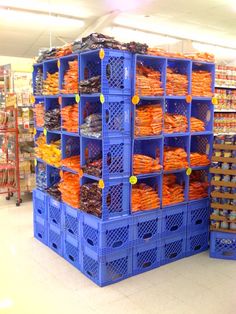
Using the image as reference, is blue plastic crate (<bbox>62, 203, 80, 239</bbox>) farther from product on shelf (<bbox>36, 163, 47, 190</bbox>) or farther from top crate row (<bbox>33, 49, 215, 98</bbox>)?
top crate row (<bbox>33, 49, 215, 98</bbox>)

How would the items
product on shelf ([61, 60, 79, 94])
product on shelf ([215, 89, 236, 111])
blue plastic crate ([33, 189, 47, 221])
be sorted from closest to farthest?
1. product on shelf ([61, 60, 79, 94])
2. blue plastic crate ([33, 189, 47, 221])
3. product on shelf ([215, 89, 236, 111])

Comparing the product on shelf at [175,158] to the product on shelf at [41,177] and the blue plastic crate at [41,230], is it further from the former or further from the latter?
the blue plastic crate at [41,230]

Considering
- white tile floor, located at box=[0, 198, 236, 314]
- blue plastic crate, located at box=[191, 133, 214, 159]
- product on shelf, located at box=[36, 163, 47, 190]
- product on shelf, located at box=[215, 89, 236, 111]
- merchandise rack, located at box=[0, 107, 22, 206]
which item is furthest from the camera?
merchandise rack, located at box=[0, 107, 22, 206]

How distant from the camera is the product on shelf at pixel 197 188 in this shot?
4.38 meters

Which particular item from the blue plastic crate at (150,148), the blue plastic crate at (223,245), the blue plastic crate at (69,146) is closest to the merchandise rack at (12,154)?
the blue plastic crate at (69,146)

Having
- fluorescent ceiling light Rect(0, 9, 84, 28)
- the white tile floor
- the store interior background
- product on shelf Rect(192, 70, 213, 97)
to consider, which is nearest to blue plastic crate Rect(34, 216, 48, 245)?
the white tile floor

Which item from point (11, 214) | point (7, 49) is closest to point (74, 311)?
point (11, 214)

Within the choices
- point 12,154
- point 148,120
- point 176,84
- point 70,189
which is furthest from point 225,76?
point 12,154

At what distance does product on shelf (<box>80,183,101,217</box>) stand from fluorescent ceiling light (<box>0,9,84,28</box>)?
6050 millimetres

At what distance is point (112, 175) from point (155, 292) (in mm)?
1199

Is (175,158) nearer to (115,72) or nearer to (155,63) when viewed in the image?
(155,63)

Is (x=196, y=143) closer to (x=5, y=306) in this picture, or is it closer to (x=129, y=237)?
(x=129, y=237)

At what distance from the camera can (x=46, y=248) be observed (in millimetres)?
4598

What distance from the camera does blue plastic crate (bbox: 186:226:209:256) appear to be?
435 cm
